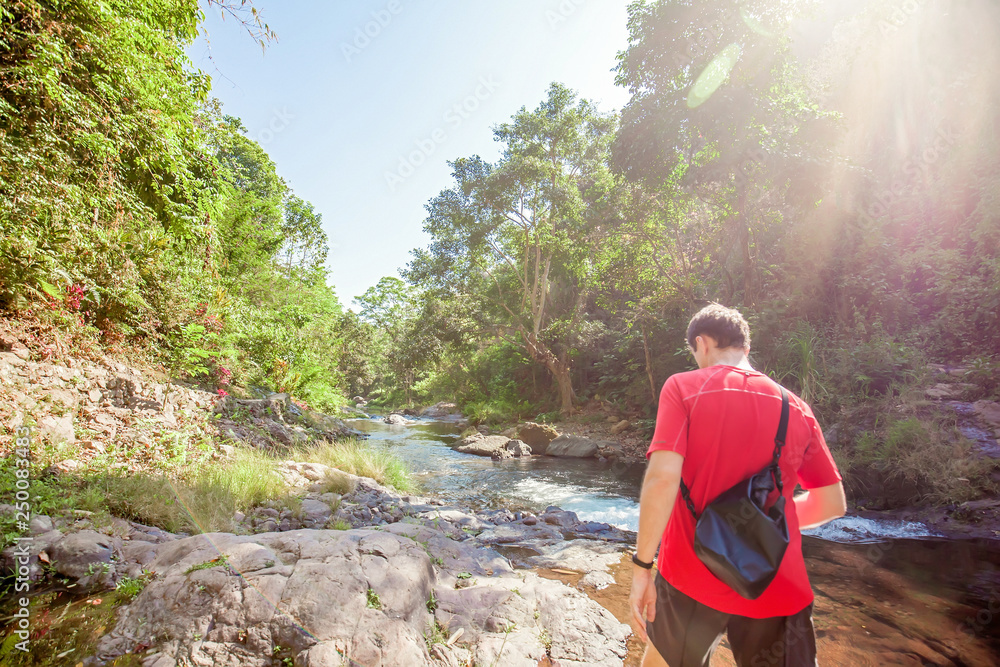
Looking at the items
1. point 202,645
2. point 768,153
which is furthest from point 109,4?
point 768,153

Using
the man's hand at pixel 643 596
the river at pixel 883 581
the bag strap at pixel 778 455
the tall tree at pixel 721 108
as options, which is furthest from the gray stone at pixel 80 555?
the tall tree at pixel 721 108

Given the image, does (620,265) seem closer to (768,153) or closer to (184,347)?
(768,153)

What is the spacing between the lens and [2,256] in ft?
13.7

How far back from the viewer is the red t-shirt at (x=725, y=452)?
5.01 ft

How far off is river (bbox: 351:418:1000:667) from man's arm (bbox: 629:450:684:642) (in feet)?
6.62

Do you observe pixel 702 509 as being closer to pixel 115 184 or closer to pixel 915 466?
pixel 115 184

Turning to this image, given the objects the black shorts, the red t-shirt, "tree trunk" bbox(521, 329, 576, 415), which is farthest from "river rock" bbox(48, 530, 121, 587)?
"tree trunk" bbox(521, 329, 576, 415)

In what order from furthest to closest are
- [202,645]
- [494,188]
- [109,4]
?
[494,188]
[109,4]
[202,645]

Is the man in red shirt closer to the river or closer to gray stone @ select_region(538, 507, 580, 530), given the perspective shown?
the river

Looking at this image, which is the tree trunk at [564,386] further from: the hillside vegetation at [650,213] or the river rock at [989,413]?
the river rock at [989,413]

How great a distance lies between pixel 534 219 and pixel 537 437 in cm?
880

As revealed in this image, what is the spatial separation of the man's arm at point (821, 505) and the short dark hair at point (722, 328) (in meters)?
0.69

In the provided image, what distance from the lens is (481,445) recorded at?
1327 centimetres

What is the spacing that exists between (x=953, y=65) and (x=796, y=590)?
14547 millimetres
